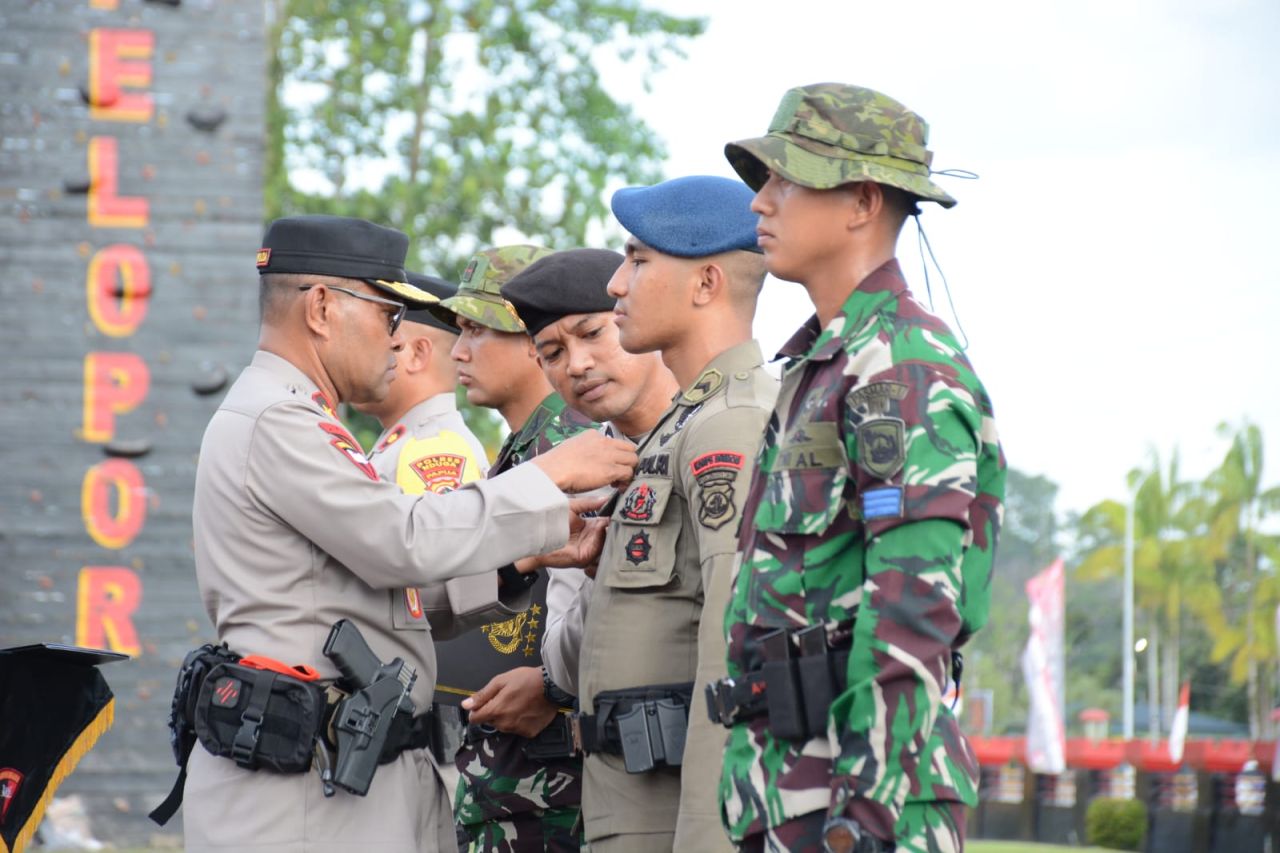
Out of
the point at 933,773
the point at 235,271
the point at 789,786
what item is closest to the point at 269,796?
the point at 789,786

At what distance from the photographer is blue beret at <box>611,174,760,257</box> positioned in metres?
3.47

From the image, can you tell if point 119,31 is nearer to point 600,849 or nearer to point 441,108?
point 600,849

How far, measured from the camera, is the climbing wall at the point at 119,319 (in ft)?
33.1

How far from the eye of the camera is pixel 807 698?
2432mm

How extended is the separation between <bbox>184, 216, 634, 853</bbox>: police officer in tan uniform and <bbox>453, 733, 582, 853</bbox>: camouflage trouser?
56cm

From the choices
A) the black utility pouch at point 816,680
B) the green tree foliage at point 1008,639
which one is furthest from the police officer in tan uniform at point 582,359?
the green tree foliage at point 1008,639

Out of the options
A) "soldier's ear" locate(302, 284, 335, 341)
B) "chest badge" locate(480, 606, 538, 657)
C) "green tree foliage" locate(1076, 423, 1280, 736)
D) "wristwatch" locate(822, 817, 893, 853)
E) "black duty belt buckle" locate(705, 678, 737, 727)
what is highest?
"soldier's ear" locate(302, 284, 335, 341)

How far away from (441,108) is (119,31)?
1051 centimetres

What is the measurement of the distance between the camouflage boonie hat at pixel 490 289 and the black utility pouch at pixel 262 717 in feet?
5.36

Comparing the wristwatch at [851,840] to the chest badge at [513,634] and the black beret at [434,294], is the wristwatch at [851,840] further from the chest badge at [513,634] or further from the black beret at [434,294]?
the black beret at [434,294]

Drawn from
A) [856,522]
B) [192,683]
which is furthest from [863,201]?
[192,683]

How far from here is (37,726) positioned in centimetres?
396

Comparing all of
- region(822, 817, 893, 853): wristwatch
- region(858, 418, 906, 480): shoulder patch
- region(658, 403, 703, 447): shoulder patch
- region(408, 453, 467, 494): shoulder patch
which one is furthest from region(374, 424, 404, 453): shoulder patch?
region(822, 817, 893, 853): wristwatch

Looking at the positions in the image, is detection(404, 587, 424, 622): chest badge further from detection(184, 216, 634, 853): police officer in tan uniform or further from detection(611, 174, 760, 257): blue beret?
detection(611, 174, 760, 257): blue beret
